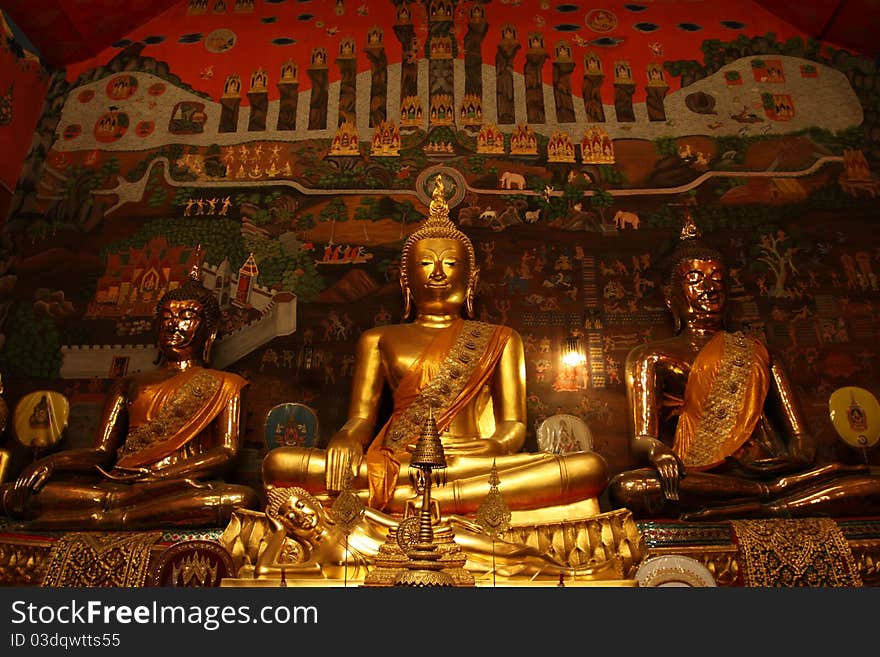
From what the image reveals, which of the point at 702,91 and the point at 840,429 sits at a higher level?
the point at 702,91

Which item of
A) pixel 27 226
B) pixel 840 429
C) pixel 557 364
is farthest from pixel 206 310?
pixel 840 429

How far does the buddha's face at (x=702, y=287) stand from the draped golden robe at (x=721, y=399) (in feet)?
0.86

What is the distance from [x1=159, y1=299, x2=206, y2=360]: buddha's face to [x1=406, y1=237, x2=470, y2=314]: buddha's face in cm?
139

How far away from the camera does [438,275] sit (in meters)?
5.15

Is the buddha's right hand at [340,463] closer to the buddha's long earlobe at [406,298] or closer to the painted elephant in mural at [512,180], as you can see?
the buddha's long earlobe at [406,298]

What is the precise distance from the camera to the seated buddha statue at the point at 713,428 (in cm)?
411

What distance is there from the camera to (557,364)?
5.39 metres

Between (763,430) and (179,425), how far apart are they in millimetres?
3428

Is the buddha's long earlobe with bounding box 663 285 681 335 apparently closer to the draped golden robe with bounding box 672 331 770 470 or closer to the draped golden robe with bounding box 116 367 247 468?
the draped golden robe with bounding box 672 331 770 470

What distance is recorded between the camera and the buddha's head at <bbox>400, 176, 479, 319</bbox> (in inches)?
204

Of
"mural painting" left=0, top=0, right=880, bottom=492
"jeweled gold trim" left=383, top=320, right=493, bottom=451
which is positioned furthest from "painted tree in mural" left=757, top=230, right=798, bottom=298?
"jeweled gold trim" left=383, top=320, right=493, bottom=451

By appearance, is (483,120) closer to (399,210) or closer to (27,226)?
(399,210)

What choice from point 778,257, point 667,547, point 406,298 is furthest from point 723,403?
point 406,298

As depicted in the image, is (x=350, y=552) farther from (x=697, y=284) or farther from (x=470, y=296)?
(x=697, y=284)
